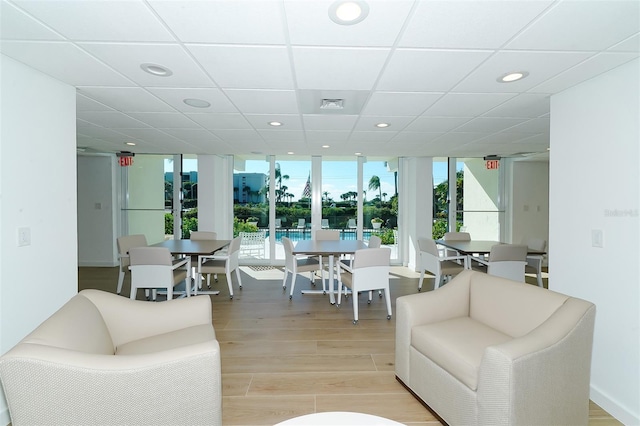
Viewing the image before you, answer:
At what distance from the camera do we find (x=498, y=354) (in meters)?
1.65

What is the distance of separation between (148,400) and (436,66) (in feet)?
Result: 8.88

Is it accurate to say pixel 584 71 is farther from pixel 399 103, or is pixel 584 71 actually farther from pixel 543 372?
pixel 543 372

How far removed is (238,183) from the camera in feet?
25.4

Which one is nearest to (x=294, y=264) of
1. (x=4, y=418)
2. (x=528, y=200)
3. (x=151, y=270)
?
(x=151, y=270)

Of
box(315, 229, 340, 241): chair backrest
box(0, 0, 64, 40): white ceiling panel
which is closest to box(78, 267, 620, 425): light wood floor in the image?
box(315, 229, 340, 241): chair backrest

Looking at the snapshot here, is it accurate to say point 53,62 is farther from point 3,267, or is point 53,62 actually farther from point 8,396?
point 8,396

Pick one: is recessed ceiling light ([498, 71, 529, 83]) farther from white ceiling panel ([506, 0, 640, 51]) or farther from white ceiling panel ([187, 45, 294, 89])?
white ceiling panel ([187, 45, 294, 89])

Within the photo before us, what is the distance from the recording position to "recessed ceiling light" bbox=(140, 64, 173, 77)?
2342 millimetres

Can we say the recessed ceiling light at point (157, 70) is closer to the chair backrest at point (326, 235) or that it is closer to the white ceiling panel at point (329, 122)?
the white ceiling panel at point (329, 122)

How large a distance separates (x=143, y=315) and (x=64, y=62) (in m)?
1.94

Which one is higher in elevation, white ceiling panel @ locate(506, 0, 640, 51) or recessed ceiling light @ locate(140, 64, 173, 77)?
recessed ceiling light @ locate(140, 64, 173, 77)

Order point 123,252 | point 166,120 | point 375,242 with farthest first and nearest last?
point 375,242
point 123,252
point 166,120

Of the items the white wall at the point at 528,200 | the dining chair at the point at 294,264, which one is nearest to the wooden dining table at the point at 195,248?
the dining chair at the point at 294,264

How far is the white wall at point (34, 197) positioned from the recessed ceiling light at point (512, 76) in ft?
12.0
